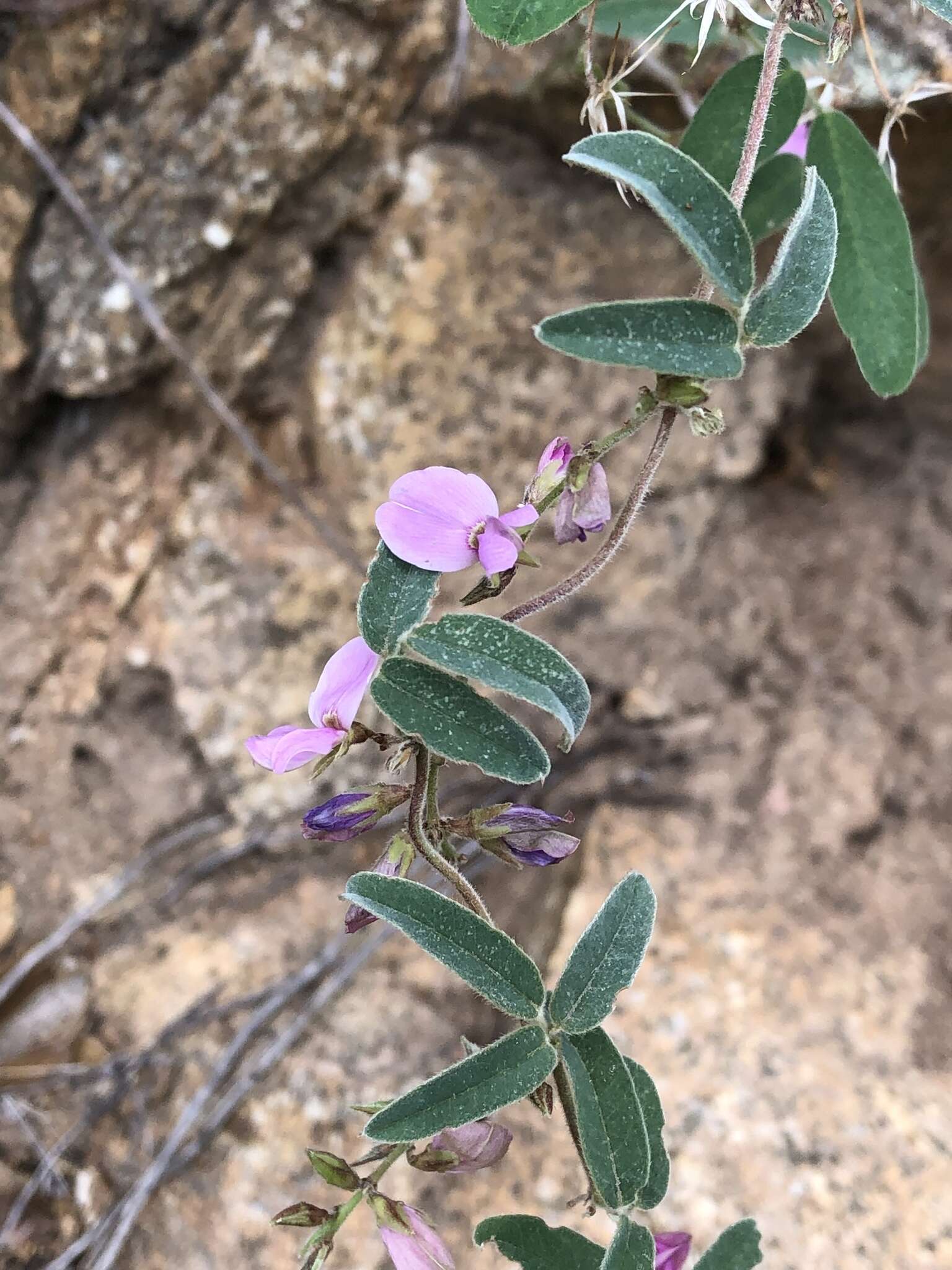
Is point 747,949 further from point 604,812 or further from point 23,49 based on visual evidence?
point 23,49

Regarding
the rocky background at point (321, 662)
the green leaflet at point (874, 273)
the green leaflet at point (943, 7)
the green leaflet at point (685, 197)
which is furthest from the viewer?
the rocky background at point (321, 662)

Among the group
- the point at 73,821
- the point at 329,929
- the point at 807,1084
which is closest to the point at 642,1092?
the point at 807,1084

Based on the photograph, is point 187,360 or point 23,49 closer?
point 23,49

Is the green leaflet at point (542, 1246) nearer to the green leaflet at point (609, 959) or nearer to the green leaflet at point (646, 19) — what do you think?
the green leaflet at point (609, 959)

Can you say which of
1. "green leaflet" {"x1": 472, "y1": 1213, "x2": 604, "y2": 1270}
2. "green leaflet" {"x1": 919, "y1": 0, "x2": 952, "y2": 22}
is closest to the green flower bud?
"green leaflet" {"x1": 472, "y1": 1213, "x2": 604, "y2": 1270}

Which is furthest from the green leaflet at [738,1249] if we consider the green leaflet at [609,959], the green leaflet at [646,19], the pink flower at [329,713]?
the green leaflet at [646,19]
